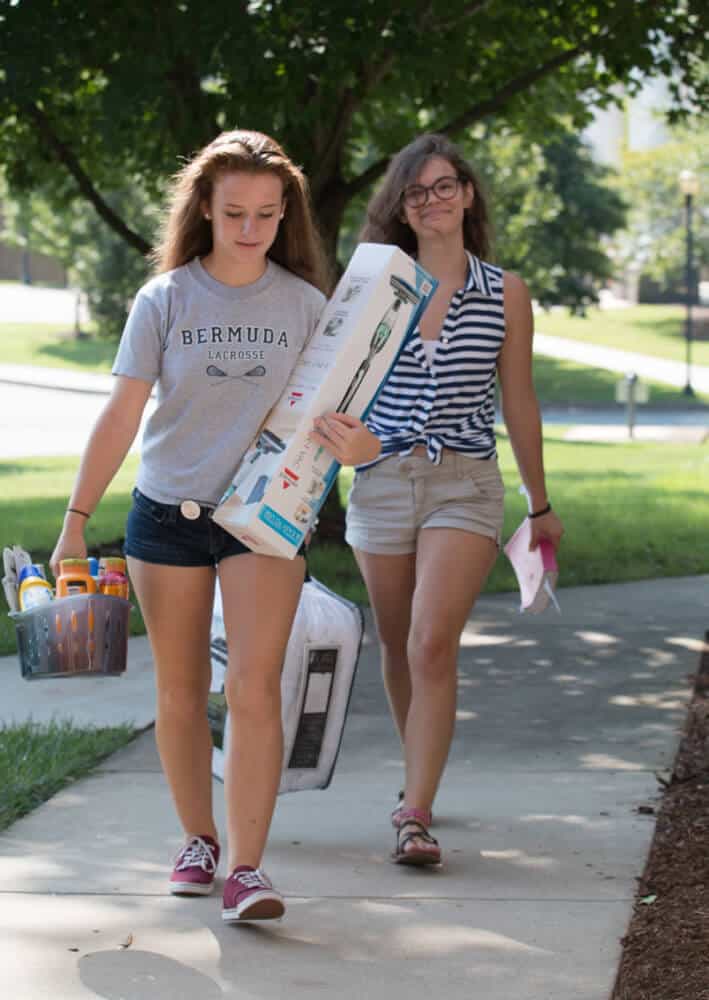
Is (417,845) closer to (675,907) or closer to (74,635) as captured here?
(675,907)

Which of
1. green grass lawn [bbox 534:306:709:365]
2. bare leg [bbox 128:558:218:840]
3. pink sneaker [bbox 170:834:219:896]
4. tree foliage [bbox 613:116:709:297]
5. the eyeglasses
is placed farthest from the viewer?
green grass lawn [bbox 534:306:709:365]

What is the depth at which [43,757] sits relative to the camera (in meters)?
5.91

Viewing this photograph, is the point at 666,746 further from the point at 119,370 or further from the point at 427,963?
the point at 119,370

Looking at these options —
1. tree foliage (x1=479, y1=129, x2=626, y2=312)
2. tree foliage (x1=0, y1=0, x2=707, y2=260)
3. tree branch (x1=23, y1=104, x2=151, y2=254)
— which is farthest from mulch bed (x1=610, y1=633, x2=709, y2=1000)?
tree foliage (x1=479, y1=129, x2=626, y2=312)

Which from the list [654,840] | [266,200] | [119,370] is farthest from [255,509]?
[654,840]

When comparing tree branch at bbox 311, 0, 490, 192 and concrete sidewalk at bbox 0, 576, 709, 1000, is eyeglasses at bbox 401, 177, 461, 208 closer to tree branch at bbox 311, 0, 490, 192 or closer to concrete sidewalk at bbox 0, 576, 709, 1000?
concrete sidewalk at bbox 0, 576, 709, 1000

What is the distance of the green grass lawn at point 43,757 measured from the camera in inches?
212

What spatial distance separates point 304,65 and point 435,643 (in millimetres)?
6020

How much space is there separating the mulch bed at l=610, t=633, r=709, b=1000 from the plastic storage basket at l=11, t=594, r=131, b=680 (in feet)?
4.64

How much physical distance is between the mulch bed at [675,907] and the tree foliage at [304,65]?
5384 millimetres

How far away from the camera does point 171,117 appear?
35.0 feet

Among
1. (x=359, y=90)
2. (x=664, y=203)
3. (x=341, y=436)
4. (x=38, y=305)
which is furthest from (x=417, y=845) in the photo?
(x=38, y=305)

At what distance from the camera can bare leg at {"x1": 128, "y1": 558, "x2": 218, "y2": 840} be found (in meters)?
4.23

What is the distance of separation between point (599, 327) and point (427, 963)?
54.9 meters
